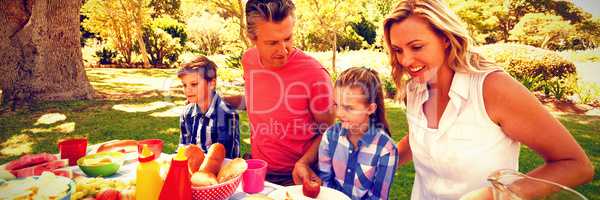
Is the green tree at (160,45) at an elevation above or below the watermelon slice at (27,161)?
above

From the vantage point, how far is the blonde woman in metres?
1.48

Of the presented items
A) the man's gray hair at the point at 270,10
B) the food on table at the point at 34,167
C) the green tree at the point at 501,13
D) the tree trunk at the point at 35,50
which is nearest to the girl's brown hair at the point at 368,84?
the man's gray hair at the point at 270,10

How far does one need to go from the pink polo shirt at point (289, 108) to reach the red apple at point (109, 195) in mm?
1188

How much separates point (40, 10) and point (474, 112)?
1024 cm

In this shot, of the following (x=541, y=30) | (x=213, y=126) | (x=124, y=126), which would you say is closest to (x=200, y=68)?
(x=213, y=126)

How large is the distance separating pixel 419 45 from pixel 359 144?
0.72 metres

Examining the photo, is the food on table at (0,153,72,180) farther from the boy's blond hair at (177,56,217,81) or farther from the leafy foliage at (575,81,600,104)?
the leafy foliage at (575,81,600,104)

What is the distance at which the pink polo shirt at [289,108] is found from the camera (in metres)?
2.55

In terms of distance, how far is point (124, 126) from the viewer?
285 inches

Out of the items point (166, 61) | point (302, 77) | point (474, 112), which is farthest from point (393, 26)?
point (166, 61)

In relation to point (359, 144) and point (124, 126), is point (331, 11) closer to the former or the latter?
point (124, 126)

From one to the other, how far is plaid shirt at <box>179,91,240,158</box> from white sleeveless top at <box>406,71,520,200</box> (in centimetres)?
153

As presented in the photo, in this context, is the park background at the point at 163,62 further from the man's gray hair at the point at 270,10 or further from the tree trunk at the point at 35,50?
the man's gray hair at the point at 270,10

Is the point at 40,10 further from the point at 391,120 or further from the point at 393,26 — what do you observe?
the point at 393,26
